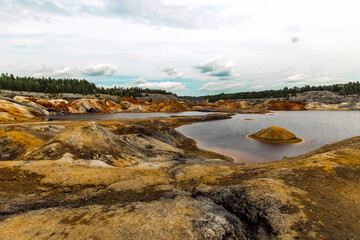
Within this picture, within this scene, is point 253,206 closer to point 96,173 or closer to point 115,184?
point 115,184

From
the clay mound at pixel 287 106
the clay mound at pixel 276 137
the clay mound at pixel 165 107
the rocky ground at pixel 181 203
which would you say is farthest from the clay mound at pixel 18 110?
the clay mound at pixel 287 106

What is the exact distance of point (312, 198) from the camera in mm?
9422

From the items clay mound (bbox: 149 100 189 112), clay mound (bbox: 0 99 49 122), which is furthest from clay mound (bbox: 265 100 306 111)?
clay mound (bbox: 0 99 49 122)

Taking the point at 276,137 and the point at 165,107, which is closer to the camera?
the point at 276,137

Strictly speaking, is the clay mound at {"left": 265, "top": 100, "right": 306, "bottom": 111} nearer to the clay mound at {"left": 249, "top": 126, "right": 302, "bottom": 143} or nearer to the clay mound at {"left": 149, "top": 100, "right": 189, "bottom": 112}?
the clay mound at {"left": 149, "top": 100, "right": 189, "bottom": 112}

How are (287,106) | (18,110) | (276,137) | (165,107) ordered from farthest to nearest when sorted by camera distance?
(287,106) < (165,107) < (18,110) < (276,137)

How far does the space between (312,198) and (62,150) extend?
22.0m

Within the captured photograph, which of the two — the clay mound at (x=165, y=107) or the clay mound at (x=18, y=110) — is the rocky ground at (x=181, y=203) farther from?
the clay mound at (x=165, y=107)

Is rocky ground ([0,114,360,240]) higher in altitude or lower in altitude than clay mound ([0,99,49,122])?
lower

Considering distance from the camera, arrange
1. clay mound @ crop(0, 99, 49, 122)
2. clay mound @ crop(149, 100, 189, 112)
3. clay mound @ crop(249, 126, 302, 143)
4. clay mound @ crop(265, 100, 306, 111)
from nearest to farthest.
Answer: clay mound @ crop(249, 126, 302, 143)
clay mound @ crop(0, 99, 49, 122)
clay mound @ crop(149, 100, 189, 112)
clay mound @ crop(265, 100, 306, 111)

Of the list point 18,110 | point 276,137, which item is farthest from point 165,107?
point 276,137

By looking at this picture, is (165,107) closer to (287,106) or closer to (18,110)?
(18,110)

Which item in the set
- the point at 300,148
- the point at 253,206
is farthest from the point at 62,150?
the point at 300,148

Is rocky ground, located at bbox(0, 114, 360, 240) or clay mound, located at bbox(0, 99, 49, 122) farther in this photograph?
clay mound, located at bbox(0, 99, 49, 122)
